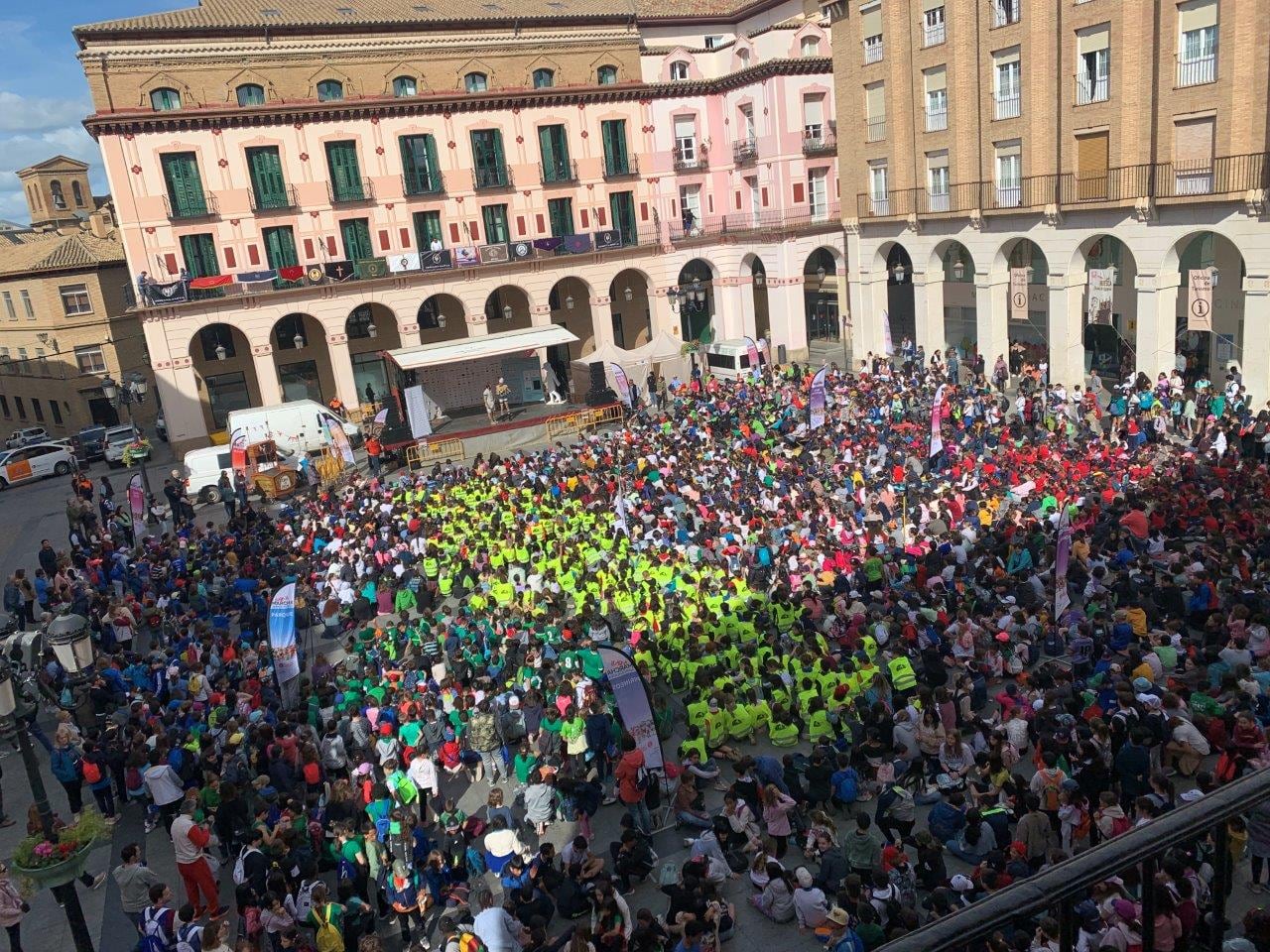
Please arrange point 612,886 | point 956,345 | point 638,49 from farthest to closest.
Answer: point 638,49
point 956,345
point 612,886

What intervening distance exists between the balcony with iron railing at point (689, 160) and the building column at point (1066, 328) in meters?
20.4

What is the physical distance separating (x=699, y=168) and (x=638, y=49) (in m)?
6.35

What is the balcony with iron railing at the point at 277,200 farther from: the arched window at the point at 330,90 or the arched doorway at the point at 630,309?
the arched doorway at the point at 630,309

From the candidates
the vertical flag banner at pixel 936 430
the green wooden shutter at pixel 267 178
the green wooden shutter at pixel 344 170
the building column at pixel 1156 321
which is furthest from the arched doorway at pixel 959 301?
the green wooden shutter at pixel 267 178

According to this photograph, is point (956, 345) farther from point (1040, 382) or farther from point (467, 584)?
point (467, 584)

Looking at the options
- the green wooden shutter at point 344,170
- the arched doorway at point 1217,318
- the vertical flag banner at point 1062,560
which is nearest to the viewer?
the vertical flag banner at point 1062,560

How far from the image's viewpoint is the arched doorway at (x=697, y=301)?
49.5 m

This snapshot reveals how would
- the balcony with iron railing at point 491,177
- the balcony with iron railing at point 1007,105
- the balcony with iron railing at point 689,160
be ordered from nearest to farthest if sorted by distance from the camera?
the balcony with iron railing at point 1007,105, the balcony with iron railing at point 491,177, the balcony with iron railing at point 689,160

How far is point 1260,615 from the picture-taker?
1321 cm

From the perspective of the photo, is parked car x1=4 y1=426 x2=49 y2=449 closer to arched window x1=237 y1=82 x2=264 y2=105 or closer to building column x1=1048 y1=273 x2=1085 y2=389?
arched window x1=237 y1=82 x2=264 y2=105

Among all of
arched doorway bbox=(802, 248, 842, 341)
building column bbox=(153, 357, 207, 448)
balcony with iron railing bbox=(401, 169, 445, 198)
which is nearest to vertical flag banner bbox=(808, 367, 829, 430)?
balcony with iron railing bbox=(401, 169, 445, 198)

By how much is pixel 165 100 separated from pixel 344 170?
289 inches

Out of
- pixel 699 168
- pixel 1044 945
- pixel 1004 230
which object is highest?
pixel 699 168

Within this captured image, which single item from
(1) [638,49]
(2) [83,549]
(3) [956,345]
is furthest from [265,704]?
(1) [638,49]
